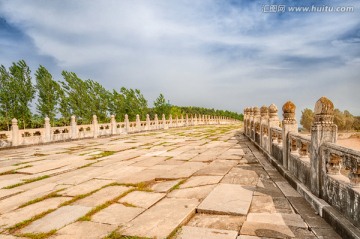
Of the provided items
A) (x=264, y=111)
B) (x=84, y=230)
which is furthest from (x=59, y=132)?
(x=84, y=230)

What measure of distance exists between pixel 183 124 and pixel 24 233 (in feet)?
125

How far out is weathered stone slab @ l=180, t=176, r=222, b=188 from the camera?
18.1 feet

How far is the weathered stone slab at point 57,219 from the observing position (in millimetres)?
3506

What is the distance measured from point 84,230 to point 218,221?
1795mm

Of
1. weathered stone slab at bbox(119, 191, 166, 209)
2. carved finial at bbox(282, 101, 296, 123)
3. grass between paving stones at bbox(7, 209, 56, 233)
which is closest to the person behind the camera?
grass between paving stones at bbox(7, 209, 56, 233)

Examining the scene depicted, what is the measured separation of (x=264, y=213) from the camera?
382 centimetres

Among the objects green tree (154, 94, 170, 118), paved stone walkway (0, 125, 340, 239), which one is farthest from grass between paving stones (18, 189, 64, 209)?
green tree (154, 94, 170, 118)

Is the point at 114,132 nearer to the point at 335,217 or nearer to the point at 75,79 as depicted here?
the point at 75,79

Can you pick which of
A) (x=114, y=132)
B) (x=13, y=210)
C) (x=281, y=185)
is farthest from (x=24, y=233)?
(x=114, y=132)

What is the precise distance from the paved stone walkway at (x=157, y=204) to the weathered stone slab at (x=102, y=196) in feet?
0.04

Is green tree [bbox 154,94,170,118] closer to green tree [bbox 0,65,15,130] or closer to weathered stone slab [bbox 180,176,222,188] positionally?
green tree [bbox 0,65,15,130]

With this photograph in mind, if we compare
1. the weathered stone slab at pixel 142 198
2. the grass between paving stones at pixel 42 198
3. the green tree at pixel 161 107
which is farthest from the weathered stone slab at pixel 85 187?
the green tree at pixel 161 107

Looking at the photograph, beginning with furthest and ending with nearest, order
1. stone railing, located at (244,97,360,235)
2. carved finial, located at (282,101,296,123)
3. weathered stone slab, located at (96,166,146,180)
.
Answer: weathered stone slab, located at (96,166,146,180), carved finial, located at (282,101,296,123), stone railing, located at (244,97,360,235)

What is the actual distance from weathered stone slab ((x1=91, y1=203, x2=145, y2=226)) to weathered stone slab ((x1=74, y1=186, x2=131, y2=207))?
374mm
